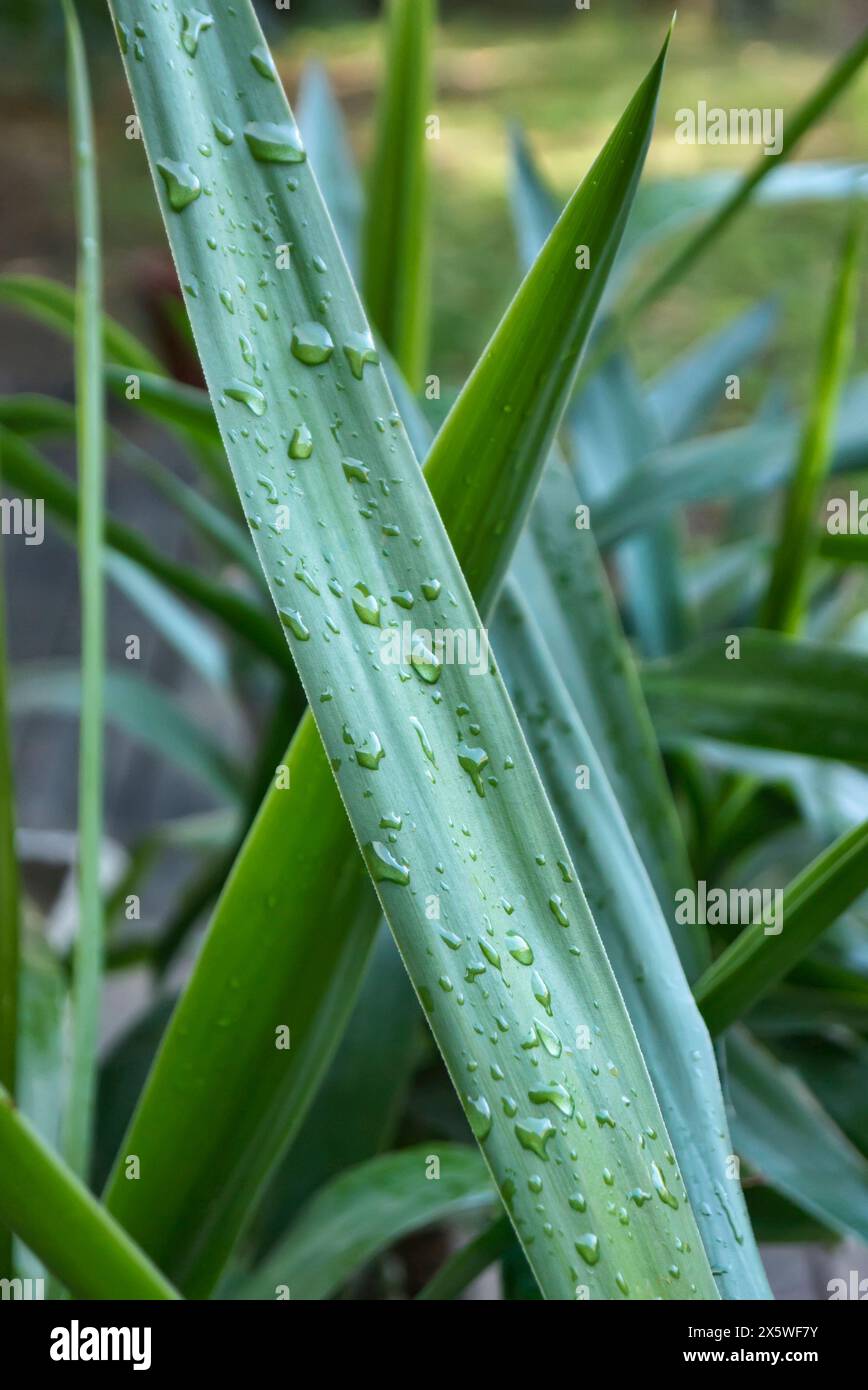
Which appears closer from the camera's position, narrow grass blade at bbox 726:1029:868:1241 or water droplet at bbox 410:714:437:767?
water droplet at bbox 410:714:437:767

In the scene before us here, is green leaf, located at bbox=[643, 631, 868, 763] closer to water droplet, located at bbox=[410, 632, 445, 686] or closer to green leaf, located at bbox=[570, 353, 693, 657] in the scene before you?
green leaf, located at bbox=[570, 353, 693, 657]

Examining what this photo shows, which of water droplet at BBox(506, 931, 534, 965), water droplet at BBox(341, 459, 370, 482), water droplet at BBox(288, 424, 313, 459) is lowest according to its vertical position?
water droplet at BBox(506, 931, 534, 965)

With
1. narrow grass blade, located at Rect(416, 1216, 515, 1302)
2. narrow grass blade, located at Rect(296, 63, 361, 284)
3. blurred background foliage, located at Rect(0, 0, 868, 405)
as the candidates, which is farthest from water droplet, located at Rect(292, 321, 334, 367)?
blurred background foliage, located at Rect(0, 0, 868, 405)

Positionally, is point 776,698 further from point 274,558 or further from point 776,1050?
point 274,558

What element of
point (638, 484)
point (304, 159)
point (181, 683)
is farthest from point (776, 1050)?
point (181, 683)

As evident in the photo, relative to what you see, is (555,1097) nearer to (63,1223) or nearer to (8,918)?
(63,1223)

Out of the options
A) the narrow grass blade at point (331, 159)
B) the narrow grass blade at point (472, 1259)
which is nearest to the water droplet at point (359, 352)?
the narrow grass blade at point (472, 1259)
